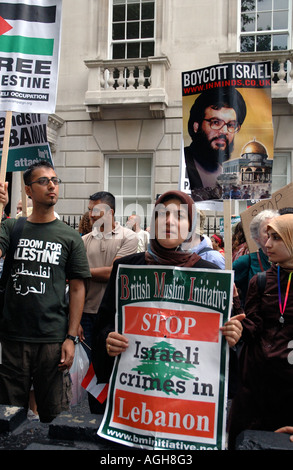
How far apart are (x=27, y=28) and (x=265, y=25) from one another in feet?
37.7

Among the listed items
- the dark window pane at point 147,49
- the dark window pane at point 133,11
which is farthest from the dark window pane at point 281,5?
the dark window pane at point 133,11

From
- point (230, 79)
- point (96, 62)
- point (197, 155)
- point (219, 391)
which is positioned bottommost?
point (219, 391)

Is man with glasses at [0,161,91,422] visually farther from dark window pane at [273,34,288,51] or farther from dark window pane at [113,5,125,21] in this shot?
dark window pane at [113,5,125,21]

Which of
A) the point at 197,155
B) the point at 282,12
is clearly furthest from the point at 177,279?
the point at 282,12

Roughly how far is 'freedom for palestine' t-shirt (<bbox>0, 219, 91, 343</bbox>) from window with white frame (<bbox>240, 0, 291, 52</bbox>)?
11986mm

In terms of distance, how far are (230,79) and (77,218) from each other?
1087 centimetres

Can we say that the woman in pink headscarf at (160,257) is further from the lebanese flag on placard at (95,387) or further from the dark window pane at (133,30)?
the dark window pane at (133,30)

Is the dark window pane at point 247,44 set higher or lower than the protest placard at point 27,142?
higher

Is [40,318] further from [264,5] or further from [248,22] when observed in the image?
[264,5]

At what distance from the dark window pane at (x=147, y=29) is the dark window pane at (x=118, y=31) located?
610 mm

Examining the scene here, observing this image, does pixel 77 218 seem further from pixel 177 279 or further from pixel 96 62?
pixel 177 279

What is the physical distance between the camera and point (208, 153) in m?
3.06

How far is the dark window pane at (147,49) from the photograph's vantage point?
45.3 feet

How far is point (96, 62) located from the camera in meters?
13.3
